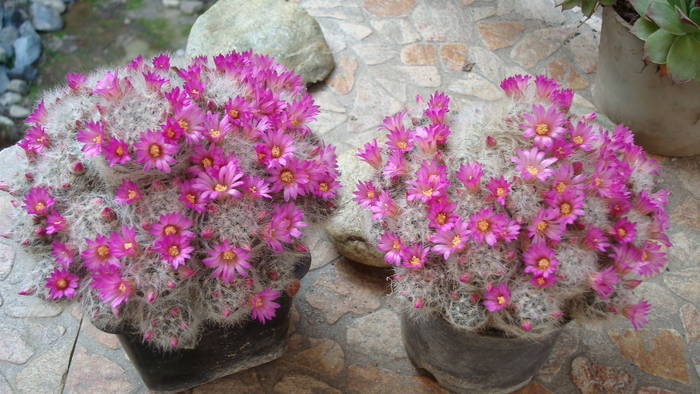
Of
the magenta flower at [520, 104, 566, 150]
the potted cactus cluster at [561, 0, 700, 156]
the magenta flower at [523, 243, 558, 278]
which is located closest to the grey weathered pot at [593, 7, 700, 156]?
the potted cactus cluster at [561, 0, 700, 156]

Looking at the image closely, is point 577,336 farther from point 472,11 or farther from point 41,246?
point 472,11

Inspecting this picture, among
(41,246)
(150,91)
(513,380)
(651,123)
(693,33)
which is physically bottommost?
(513,380)

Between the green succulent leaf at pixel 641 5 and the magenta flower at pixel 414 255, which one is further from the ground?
the green succulent leaf at pixel 641 5

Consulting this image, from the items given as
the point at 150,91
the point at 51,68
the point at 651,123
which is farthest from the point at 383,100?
the point at 51,68

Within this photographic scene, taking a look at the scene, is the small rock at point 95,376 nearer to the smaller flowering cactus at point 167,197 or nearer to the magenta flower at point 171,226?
the smaller flowering cactus at point 167,197

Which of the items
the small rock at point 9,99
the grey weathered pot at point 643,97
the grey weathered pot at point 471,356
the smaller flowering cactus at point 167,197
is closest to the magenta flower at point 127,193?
the smaller flowering cactus at point 167,197

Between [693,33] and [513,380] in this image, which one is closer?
[513,380]

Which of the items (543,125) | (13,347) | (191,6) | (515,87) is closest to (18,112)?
(191,6)
